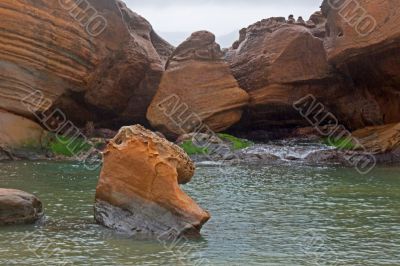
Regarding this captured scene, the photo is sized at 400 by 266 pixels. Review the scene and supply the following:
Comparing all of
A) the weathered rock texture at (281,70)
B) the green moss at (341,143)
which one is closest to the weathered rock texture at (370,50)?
the weathered rock texture at (281,70)

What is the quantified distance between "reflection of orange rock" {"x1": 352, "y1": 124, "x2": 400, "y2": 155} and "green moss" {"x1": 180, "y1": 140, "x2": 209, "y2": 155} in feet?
31.7

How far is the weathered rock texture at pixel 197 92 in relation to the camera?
139ft

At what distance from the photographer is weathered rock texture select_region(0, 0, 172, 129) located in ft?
120

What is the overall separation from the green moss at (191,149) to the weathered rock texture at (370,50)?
9.82 meters

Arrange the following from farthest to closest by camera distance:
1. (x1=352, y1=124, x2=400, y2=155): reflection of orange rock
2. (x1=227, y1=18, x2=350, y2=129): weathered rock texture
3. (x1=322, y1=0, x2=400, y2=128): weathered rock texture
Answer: (x1=227, y1=18, x2=350, y2=129): weathered rock texture, (x1=352, y1=124, x2=400, y2=155): reflection of orange rock, (x1=322, y1=0, x2=400, y2=128): weathered rock texture

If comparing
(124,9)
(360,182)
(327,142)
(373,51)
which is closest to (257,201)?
(360,182)

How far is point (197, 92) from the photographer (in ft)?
140

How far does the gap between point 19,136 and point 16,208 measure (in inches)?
851

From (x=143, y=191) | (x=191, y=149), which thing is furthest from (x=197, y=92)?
(x=143, y=191)

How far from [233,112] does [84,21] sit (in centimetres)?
1231

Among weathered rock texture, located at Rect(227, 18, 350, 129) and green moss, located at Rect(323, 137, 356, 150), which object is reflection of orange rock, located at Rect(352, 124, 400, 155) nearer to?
green moss, located at Rect(323, 137, 356, 150)

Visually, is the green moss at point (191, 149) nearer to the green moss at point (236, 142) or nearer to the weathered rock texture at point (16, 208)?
the green moss at point (236, 142)

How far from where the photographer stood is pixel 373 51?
3628 centimetres

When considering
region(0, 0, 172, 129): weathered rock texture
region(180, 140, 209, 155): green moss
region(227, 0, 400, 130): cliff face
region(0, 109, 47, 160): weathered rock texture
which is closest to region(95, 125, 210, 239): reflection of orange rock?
region(0, 109, 47, 160): weathered rock texture
